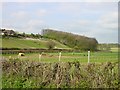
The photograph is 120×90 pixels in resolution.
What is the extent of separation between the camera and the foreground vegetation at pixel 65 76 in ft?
29.1

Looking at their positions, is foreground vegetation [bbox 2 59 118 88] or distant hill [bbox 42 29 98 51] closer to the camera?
foreground vegetation [bbox 2 59 118 88]

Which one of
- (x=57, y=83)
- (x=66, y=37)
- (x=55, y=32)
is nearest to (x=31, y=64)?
(x=57, y=83)

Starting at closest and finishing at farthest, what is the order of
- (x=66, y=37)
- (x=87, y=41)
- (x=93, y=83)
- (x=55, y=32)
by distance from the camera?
(x=93, y=83), (x=87, y=41), (x=66, y=37), (x=55, y=32)

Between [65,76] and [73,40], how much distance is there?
218 ft

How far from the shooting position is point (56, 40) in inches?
3228

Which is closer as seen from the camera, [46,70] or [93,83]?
[93,83]

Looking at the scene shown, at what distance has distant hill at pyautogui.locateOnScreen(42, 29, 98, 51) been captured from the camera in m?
64.2

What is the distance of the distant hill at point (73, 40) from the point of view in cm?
6415

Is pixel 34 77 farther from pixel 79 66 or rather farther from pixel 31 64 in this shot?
pixel 79 66

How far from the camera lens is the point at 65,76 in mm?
9250

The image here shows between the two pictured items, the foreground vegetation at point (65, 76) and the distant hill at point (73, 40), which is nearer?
the foreground vegetation at point (65, 76)

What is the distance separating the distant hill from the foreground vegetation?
51.9 m

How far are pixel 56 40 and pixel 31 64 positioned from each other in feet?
235

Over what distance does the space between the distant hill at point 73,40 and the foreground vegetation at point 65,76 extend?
51.9 metres
